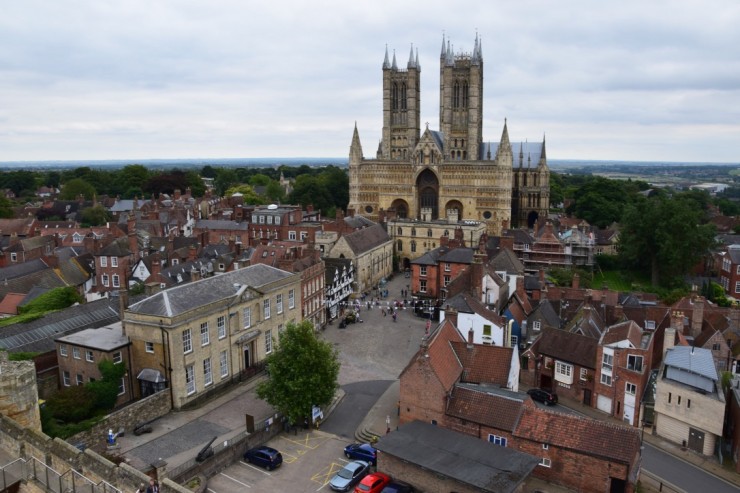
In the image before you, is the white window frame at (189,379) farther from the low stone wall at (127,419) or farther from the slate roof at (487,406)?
the slate roof at (487,406)

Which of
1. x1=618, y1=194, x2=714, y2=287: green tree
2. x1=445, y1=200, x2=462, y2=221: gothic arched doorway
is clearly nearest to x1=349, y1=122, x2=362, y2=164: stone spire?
x1=445, y1=200, x2=462, y2=221: gothic arched doorway

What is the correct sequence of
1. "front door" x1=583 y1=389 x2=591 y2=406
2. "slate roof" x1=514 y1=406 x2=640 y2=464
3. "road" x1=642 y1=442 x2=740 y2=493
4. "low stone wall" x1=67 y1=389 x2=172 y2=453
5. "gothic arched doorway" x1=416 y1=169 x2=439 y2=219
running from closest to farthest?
"slate roof" x1=514 y1=406 x2=640 y2=464, "low stone wall" x1=67 y1=389 x2=172 y2=453, "road" x1=642 y1=442 x2=740 y2=493, "front door" x1=583 y1=389 x2=591 y2=406, "gothic arched doorway" x1=416 y1=169 x2=439 y2=219

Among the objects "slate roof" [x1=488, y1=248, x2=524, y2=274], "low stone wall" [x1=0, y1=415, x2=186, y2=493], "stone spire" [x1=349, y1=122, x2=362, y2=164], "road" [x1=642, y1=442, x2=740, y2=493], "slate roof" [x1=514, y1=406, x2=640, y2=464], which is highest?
"stone spire" [x1=349, y1=122, x2=362, y2=164]

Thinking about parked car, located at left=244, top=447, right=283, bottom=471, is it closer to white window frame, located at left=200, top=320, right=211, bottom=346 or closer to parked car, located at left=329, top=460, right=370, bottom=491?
parked car, located at left=329, top=460, right=370, bottom=491

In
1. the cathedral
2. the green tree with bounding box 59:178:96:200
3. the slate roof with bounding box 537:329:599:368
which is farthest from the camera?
the green tree with bounding box 59:178:96:200

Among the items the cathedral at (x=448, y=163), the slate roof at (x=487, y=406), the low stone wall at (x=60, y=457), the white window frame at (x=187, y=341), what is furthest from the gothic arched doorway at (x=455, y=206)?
the low stone wall at (x=60, y=457)

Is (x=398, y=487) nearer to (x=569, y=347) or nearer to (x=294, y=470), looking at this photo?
(x=294, y=470)

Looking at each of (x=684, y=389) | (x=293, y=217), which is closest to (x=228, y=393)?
(x=684, y=389)
